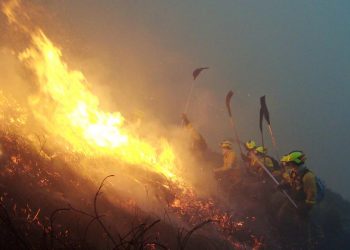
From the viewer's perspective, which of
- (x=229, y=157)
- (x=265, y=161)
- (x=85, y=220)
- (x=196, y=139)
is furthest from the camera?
(x=196, y=139)

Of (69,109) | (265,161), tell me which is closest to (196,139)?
(265,161)

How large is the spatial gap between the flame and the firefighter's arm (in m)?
4.33

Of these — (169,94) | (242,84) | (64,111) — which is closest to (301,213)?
(64,111)

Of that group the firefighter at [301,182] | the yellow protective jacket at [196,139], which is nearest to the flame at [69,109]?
the yellow protective jacket at [196,139]

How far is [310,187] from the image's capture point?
11.1 m

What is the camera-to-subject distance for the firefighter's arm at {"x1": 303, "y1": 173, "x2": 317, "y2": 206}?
436 inches

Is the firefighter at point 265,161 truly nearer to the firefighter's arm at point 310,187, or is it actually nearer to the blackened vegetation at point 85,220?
the blackened vegetation at point 85,220

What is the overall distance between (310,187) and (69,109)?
7.94m

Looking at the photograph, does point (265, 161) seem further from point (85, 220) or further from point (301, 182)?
point (85, 220)

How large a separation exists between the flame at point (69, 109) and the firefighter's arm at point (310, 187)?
171 inches

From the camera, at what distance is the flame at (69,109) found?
34.0 feet

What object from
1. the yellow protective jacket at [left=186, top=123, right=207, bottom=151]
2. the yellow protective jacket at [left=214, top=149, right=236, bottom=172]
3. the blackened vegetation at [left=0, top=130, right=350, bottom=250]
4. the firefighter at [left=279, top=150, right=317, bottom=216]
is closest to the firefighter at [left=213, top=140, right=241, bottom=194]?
the yellow protective jacket at [left=214, top=149, right=236, bottom=172]

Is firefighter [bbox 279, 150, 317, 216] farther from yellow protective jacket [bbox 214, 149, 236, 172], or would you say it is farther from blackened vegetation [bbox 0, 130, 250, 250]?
blackened vegetation [bbox 0, 130, 250, 250]

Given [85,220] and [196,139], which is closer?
[85,220]
